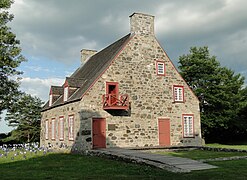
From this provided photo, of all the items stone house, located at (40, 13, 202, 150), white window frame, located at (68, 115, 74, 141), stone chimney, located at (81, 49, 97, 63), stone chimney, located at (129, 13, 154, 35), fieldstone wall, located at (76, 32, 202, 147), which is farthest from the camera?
stone chimney, located at (81, 49, 97, 63)

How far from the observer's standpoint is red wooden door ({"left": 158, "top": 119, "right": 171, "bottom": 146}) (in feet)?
67.7

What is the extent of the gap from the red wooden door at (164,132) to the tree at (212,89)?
420 inches

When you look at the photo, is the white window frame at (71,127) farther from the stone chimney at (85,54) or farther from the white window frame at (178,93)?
the stone chimney at (85,54)

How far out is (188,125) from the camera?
22016 mm

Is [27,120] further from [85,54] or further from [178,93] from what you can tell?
[178,93]

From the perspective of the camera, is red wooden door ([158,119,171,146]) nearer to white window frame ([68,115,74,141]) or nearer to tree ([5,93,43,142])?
white window frame ([68,115,74,141])

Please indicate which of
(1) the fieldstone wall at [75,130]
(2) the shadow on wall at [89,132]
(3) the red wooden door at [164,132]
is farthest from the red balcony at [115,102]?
(3) the red wooden door at [164,132]

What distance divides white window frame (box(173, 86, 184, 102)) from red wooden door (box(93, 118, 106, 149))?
21.1 feet

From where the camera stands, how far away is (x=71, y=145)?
19203mm

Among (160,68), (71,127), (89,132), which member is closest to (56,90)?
(71,127)

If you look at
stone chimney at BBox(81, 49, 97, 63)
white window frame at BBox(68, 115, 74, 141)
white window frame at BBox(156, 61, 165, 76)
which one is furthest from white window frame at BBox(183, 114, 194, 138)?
stone chimney at BBox(81, 49, 97, 63)

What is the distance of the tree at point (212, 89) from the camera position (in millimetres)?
30031

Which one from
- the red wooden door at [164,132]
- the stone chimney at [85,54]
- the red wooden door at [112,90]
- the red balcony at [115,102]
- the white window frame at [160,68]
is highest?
the stone chimney at [85,54]

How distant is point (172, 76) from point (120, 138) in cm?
652
